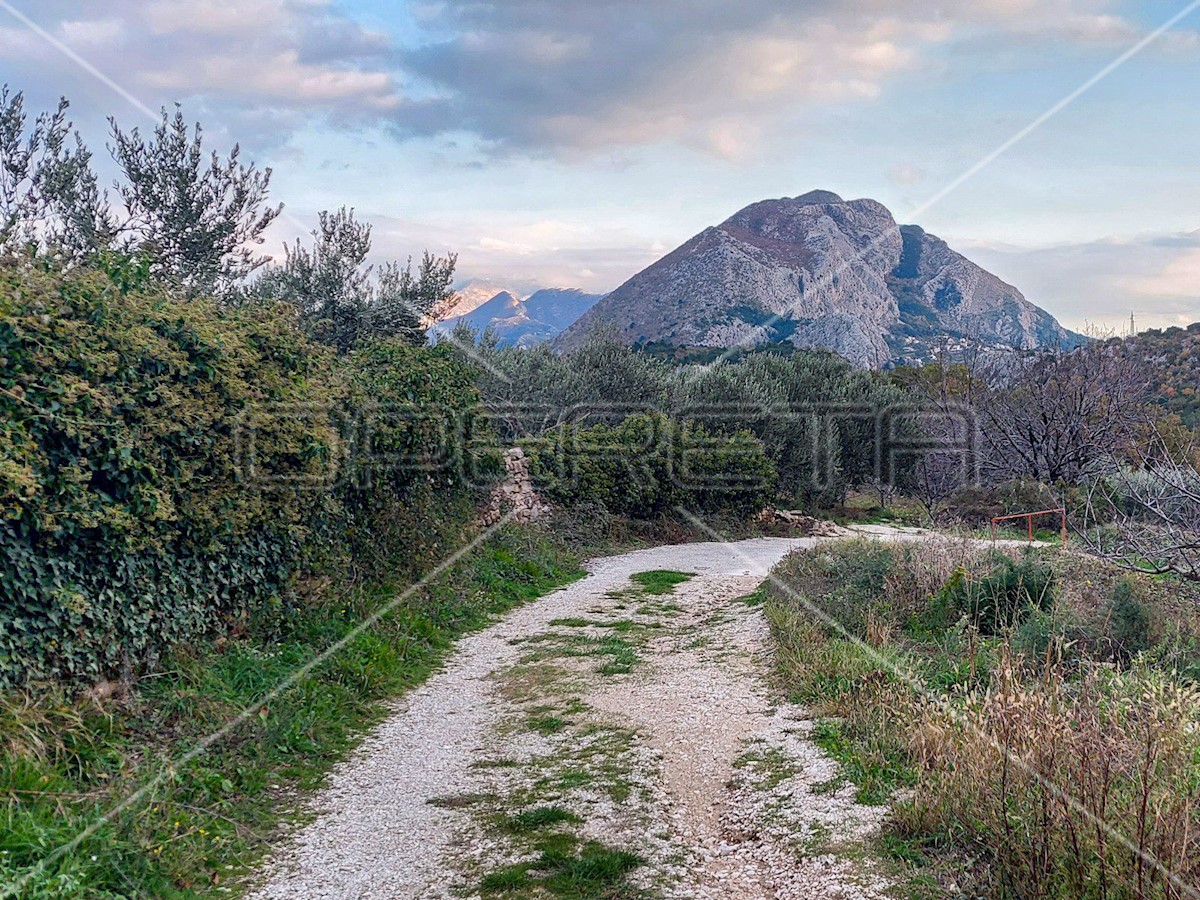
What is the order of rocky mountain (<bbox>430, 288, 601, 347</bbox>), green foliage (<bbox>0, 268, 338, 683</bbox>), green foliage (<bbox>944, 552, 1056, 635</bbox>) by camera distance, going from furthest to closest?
rocky mountain (<bbox>430, 288, 601, 347</bbox>)
green foliage (<bbox>944, 552, 1056, 635</bbox>)
green foliage (<bbox>0, 268, 338, 683</bbox>)

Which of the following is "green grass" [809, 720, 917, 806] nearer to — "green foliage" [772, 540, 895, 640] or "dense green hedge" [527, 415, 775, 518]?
"green foliage" [772, 540, 895, 640]

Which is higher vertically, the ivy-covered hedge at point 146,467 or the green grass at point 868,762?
the ivy-covered hedge at point 146,467

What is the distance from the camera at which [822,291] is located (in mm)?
92812

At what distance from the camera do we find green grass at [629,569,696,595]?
1347 cm

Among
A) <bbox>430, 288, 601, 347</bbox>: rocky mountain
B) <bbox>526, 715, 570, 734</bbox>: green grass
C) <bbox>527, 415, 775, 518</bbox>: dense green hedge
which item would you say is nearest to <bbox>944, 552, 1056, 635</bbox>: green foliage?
<bbox>526, 715, 570, 734</bbox>: green grass

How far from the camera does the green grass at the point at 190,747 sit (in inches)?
158

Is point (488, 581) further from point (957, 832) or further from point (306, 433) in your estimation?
point (957, 832)

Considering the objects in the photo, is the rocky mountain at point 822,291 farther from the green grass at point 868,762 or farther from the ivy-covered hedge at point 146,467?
the green grass at point 868,762

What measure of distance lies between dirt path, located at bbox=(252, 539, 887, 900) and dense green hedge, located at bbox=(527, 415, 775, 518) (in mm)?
9466

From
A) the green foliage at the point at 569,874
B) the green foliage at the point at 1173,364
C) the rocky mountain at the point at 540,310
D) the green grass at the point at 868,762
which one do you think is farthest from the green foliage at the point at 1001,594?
the rocky mountain at the point at 540,310

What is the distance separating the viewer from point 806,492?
2586 centimetres

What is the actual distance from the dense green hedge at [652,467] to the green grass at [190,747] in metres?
9.75

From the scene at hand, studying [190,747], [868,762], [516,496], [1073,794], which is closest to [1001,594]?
[868,762]

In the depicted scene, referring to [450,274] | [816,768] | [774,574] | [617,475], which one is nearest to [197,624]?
[816,768]
